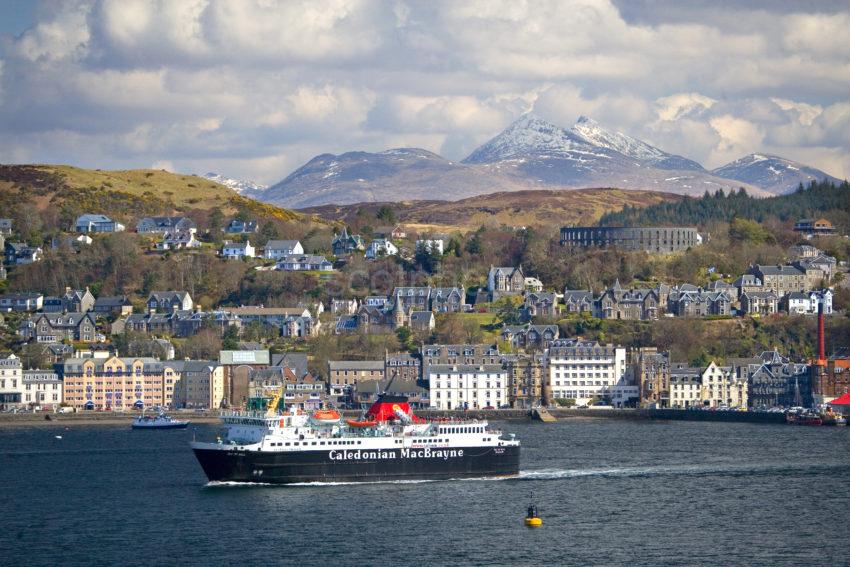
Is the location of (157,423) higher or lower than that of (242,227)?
lower

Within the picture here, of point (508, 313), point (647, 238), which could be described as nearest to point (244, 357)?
point (508, 313)

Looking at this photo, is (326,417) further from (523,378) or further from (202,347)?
(202,347)

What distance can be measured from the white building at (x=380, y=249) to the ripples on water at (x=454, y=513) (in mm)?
87565

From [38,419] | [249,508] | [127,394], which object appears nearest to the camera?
[249,508]

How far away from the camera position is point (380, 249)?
181125mm

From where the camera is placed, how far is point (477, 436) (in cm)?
7694

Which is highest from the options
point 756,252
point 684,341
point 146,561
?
point 756,252

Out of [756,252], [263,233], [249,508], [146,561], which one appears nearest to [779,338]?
[756,252]

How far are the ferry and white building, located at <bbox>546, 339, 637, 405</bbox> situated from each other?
58.0 meters

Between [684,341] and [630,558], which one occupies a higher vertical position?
[684,341]

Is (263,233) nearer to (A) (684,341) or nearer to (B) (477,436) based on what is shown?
(A) (684,341)

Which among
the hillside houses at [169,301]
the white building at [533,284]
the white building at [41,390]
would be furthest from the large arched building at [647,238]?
the white building at [41,390]

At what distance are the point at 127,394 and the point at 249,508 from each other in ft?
229

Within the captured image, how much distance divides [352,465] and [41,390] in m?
65.7
